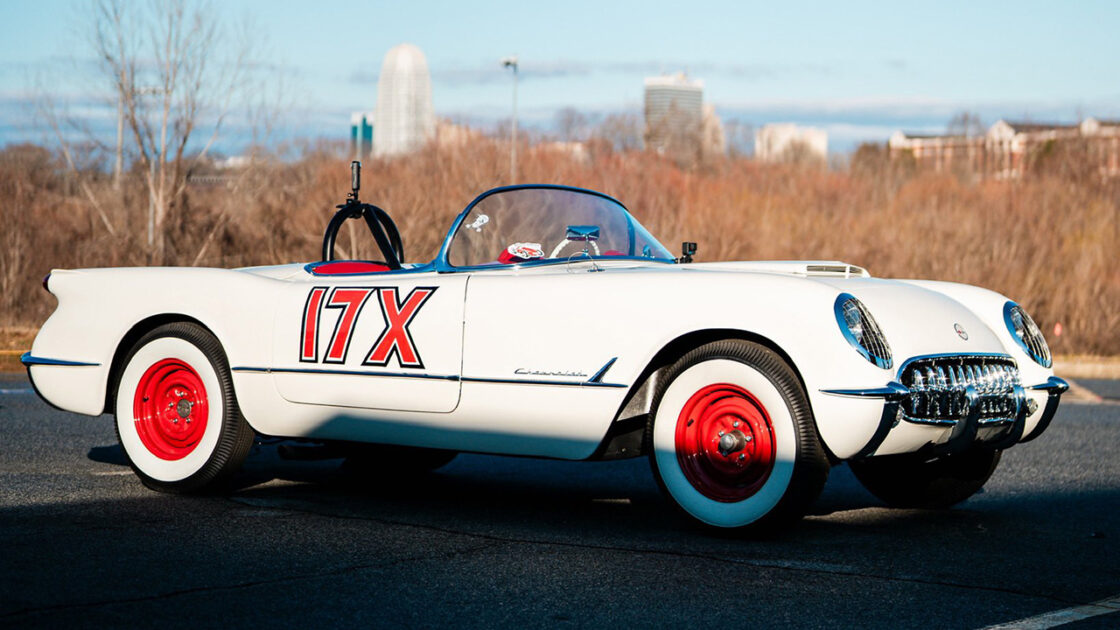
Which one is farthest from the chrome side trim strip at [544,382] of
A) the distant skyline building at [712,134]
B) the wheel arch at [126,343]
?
the distant skyline building at [712,134]

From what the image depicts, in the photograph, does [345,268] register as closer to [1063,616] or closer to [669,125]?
[1063,616]

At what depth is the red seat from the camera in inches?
272

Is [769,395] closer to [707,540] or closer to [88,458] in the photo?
[707,540]

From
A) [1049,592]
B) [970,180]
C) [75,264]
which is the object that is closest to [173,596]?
[1049,592]

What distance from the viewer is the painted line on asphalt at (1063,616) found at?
404cm

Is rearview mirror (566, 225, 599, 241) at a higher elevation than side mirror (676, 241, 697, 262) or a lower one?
higher

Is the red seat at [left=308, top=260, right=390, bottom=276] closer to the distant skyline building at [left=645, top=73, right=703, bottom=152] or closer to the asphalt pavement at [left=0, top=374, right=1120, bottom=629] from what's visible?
the asphalt pavement at [left=0, top=374, right=1120, bottom=629]

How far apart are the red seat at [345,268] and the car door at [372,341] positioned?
0.82 ft

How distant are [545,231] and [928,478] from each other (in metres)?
2.32

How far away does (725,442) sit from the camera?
17.8 feet

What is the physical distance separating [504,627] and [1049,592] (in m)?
2.02

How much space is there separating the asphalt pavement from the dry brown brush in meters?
23.5

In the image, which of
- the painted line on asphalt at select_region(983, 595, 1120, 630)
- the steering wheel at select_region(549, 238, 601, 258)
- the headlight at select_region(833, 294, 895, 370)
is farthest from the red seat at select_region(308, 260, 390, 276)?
the painted line on asphalt at select_region(983, 595, 1120, 630)

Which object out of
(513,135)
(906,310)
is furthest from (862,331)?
(513,135)
